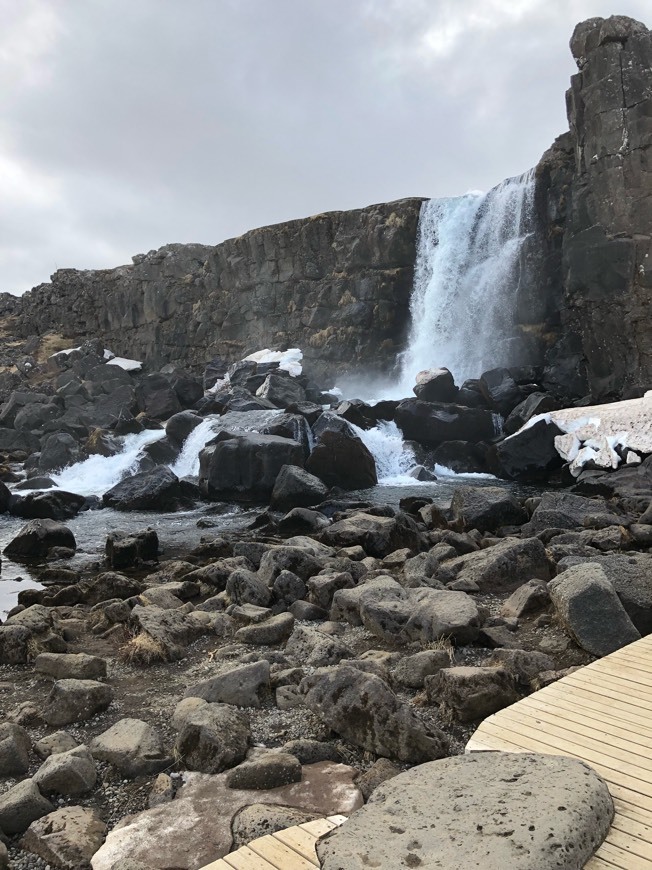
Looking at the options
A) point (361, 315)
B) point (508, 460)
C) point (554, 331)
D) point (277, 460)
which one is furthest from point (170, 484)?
point (361, 315)

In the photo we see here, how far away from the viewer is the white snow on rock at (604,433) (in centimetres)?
2078

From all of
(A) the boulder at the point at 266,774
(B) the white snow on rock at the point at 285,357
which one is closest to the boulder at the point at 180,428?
(B) the white snow on rock at the point at 285,357

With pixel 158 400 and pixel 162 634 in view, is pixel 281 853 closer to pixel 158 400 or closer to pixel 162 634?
pixel 162 634

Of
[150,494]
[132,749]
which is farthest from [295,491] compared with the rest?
[132,749]

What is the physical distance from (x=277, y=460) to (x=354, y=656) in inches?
562

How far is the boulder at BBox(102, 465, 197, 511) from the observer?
20.5 m

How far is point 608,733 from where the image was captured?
4164mm

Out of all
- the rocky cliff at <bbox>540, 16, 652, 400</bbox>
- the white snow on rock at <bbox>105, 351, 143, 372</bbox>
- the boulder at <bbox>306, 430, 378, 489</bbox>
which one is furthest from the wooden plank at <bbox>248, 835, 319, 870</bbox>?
the white snow on rock at <bbox>105, 351, 143, 372</bbox>

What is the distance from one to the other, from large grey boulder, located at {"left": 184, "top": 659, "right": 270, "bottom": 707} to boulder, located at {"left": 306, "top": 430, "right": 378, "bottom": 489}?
50.6ft

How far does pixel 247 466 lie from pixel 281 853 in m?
18.2

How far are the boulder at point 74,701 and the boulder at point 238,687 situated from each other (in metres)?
0.79

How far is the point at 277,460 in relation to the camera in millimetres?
21406

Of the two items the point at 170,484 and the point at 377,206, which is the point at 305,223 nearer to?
the point at 377,206

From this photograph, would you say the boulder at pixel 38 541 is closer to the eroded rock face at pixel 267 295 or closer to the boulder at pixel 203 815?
the boulder at pixel 203 815
